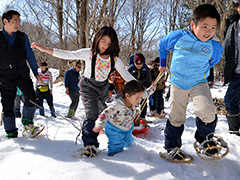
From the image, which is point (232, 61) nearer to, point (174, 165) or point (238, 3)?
point (238, 3)

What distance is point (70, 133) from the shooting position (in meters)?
3.42

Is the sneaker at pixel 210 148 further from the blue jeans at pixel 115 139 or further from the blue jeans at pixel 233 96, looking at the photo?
the blue jeans at pixel 233 96

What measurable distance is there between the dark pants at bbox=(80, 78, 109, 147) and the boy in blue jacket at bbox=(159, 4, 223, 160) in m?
0.96

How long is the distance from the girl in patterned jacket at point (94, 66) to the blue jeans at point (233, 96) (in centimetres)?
195

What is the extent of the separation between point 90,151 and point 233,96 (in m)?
2.39

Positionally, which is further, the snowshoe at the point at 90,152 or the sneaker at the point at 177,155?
the snowshoe at the point at 90,152

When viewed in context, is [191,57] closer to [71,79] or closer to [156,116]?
[156,116]

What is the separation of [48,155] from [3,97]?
125 centimetres

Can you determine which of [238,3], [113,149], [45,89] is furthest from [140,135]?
[45,89]

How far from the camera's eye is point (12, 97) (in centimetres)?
294

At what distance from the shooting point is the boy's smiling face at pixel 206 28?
2.01m

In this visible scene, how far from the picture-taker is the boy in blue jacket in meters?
2.05

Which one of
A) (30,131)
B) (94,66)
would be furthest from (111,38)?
(30,131)

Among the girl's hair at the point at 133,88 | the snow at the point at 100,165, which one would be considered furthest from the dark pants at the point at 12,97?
the girl's hair at the point at 133,88
